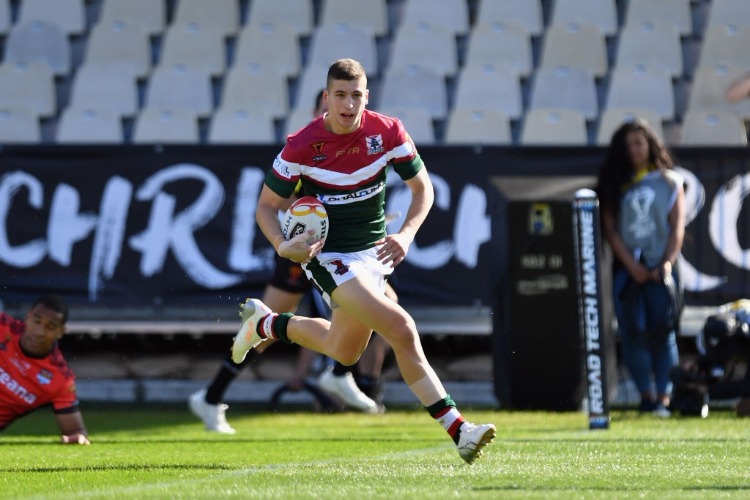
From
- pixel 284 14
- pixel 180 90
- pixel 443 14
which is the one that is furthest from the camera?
pixel 284 14

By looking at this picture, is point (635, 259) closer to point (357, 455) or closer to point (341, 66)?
point (357, 455)

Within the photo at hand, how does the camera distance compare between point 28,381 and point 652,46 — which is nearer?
point 28,381

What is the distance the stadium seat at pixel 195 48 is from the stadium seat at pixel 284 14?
479mm

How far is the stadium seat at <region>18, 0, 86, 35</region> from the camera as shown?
1467 cm

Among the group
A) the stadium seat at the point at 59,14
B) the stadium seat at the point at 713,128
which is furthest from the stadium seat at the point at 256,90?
the stadium seat at the point at 713,128

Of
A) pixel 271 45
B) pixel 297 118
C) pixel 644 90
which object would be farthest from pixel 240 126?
pixel 644 90

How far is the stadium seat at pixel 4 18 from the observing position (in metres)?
14.8

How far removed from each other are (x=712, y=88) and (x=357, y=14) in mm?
3924

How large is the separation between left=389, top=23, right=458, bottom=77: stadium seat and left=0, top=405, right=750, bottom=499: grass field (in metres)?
5.47

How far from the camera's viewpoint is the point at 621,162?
9922 millimetres

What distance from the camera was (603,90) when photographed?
14.2m

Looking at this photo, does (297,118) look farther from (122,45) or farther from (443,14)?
(122,45)

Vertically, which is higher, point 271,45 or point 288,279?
point 271,45

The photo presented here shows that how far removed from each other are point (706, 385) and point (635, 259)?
3.74ft
